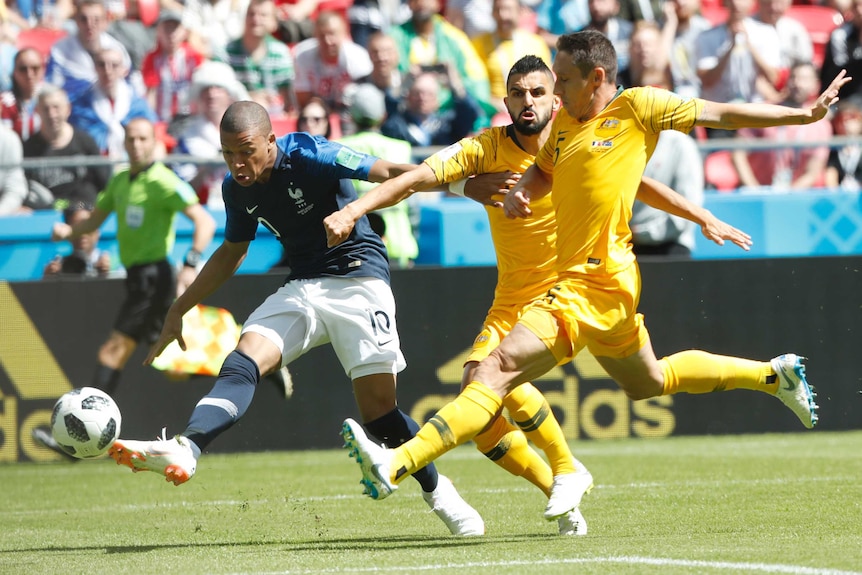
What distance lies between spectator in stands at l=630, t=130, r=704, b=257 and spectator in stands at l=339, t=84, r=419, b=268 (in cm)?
205

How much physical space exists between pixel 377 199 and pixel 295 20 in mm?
9777

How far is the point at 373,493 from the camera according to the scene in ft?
18.7

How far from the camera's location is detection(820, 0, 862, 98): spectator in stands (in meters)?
14.6

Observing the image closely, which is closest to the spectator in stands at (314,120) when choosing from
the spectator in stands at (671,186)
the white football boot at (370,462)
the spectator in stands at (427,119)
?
the spectator in stands at (427,119)

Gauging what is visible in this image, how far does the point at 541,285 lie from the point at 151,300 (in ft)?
17.9

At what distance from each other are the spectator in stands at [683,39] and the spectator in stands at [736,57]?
104mm

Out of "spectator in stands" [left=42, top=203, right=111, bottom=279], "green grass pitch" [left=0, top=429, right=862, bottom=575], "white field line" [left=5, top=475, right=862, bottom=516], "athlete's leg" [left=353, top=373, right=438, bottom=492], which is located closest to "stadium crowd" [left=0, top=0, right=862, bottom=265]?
"spectator in stands" [left=42, top=203, right=111, bottom=279]

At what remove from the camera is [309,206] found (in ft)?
23.0

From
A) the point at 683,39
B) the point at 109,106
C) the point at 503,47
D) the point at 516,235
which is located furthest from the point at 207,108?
the point at 516,235

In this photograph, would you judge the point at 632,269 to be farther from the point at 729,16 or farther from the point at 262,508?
the point at 729,16

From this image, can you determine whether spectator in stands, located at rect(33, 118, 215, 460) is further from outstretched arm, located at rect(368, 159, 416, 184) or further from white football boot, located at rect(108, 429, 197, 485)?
white football boot, located at rect(108, 429, 197, 485)

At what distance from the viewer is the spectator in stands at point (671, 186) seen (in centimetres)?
1188

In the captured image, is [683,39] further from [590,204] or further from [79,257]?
[590,204]

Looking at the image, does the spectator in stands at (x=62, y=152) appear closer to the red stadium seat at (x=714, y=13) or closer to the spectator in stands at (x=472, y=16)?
the spectator in stands at (x=472, y=16)
